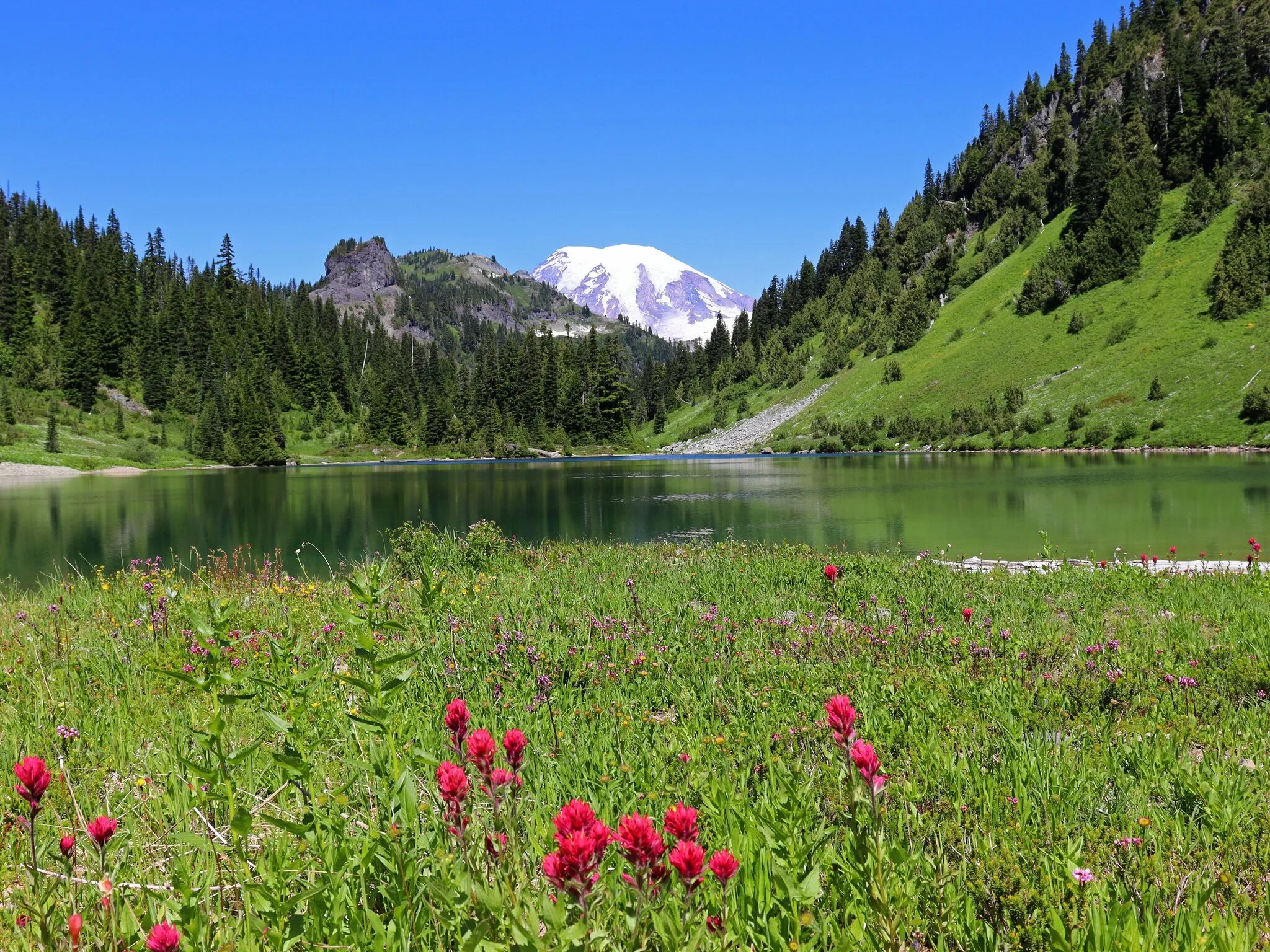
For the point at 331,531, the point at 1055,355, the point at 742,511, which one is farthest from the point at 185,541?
the point at 1055,355

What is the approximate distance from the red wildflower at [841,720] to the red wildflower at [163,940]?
2026 millimetres

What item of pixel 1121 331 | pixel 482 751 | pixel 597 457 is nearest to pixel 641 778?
pixel 482 751

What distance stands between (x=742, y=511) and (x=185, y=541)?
27.1m

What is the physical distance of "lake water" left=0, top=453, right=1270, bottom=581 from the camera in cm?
2572

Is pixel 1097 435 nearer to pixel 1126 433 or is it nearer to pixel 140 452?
pixel 1126 433

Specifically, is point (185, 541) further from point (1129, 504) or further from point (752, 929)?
point (1129, 504)

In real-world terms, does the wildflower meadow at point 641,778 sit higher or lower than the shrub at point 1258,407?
lower

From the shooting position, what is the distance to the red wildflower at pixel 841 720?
7.79 feet

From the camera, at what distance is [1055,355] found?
98.8m

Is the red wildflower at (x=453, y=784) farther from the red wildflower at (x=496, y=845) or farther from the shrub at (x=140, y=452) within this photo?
the shrub at (x=140, y=452)

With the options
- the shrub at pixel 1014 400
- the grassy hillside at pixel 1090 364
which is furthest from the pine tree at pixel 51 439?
the shrub at pixel 1014 400

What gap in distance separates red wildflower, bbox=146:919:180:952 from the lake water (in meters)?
19.6

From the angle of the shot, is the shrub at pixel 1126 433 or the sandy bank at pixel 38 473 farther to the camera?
the sandy bank at pixel 38 473

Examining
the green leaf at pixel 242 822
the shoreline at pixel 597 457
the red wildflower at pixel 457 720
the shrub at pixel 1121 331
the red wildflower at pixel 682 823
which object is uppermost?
the shrub at pixel 1121 331
